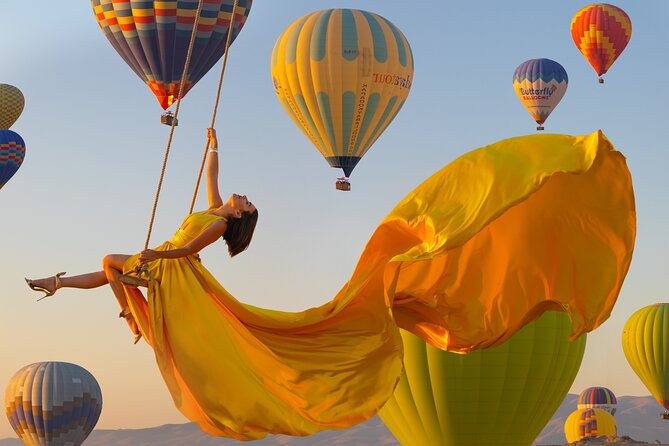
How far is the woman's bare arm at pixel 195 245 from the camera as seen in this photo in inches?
478

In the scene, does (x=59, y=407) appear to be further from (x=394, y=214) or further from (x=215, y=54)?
(x=394, y=214)

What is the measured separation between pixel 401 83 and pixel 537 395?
13.1m

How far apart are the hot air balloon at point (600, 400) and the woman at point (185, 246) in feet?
177

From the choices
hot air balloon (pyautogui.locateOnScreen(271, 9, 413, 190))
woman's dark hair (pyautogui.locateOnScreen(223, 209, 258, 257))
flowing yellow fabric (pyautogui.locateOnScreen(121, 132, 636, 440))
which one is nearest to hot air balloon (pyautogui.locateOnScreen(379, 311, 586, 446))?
flowing yellow fabric (pyautogui.locateOnScreen(121, 132, 636, 440))

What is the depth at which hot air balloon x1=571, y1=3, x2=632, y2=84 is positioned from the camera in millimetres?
52938

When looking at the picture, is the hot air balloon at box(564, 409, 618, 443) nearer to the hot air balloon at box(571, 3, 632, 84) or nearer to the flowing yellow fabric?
the hot air balloon at box(571, 3, 632, 84)

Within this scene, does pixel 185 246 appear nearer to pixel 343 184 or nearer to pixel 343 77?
pixel 343 77

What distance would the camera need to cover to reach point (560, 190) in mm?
13766

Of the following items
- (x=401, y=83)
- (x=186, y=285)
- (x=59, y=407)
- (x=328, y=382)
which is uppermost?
(x=401, y=83)

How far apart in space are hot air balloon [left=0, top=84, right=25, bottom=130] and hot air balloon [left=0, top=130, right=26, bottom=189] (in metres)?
5.35

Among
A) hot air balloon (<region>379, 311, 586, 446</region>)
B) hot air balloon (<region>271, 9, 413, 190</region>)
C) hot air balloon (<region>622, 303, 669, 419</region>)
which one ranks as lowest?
hot air balloon (<region>622, 303, 669, 419</region>)

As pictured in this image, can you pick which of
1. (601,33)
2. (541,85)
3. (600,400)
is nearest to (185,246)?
(541,85)

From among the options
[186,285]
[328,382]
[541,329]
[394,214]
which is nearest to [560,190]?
[394,214]

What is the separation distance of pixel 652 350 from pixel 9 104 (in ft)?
85.4
